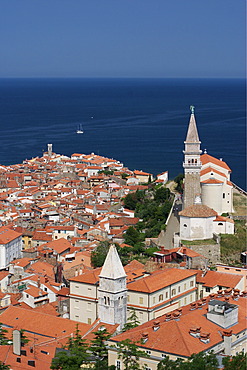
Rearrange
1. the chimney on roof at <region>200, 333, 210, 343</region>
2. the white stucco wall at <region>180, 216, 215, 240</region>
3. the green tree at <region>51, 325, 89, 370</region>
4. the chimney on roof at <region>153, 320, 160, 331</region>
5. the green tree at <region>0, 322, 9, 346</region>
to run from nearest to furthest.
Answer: the green tree at <region>51, 325, 89, 370</region>
the chimney on roof at <region>200, 333, 210, 343</region>
the chimney on roof at <region>153, 320, 160, 331</region>
the green tree at <region>0, 322, 9, 346</region>
the white stucco wall at <region>180, 216, 215, 240</region>

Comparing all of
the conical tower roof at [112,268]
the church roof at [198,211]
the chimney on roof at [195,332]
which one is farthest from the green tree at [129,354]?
the church roof at [198,211]

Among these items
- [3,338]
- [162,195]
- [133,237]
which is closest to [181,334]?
[3,338]

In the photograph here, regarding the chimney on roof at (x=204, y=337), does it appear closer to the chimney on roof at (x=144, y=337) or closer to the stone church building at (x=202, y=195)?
the chimney on roof at (x=144, y=337)

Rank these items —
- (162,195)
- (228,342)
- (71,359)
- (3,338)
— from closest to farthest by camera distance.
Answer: (71,359), (228,342), (3,338), (162,195)

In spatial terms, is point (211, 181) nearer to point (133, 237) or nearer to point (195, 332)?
point (133, 237)

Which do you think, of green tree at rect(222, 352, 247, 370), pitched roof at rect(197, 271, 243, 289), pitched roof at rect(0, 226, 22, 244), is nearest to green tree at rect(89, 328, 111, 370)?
green tree at rect(222, 352, 247, 370)

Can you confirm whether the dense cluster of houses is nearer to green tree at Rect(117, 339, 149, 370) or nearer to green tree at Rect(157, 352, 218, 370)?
green tree at Rect(117, 339, 149, 370)
